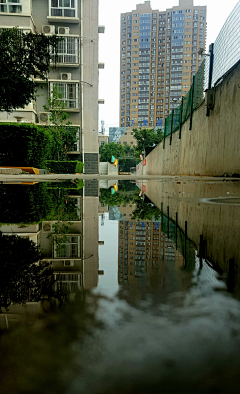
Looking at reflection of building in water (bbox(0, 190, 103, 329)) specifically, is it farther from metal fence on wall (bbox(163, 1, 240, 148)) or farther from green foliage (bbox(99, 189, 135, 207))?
metal fence on wall (bbox(163, 1, 240, 148))

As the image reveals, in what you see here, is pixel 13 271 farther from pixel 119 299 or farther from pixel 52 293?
pixel 119 299

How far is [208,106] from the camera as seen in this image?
7.30 metres

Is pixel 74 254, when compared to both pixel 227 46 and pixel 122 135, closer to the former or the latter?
pixel 227 46

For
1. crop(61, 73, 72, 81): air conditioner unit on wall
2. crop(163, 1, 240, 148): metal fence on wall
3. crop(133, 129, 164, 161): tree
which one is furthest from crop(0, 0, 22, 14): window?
crop(133, 129, 164, 161): tree

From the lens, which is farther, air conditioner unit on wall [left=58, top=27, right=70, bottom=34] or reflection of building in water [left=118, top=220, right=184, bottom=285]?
air conditioner unit on wall [left=58, top=27, right=70, bottom=34]

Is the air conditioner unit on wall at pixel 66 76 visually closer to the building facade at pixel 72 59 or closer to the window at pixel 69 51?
the building facade at pixel 72 59

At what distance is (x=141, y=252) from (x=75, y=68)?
27426 mm

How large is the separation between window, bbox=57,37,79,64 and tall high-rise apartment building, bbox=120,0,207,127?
86.1 m

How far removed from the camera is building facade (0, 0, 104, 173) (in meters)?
24.5

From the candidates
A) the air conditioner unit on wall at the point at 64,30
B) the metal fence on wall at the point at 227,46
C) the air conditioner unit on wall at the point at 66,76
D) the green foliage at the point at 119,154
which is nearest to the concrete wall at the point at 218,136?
the metal fence on wall at the point at 227,46

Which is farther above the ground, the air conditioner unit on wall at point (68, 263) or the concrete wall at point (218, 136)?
the concrete wall at point (218, 136)

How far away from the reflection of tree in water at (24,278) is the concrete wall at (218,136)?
4.88 m

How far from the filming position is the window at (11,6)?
23312 mm

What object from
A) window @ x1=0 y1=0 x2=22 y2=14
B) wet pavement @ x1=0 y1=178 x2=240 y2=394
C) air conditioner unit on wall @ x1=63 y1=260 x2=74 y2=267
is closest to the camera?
wet pavement @ x1=0 y1=178 x2=240 y2=394
